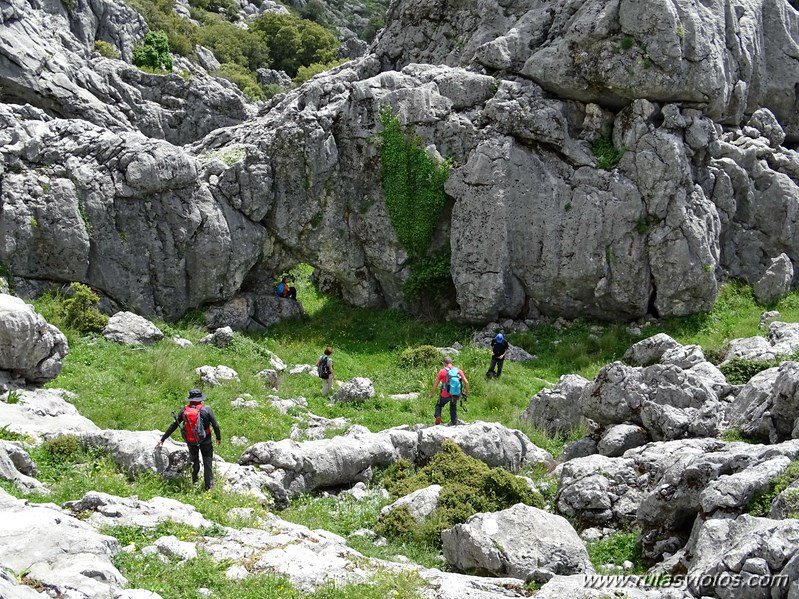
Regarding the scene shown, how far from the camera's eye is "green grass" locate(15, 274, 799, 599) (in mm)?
12359

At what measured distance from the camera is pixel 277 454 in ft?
49.6

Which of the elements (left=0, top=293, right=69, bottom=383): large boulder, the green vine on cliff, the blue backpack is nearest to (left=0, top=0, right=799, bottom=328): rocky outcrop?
Result: the green vine on cliff

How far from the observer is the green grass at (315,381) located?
12.4 metres

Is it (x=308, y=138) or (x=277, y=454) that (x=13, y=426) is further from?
(x=308, y=138)

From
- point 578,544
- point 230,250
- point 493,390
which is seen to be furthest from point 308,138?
point 578,544

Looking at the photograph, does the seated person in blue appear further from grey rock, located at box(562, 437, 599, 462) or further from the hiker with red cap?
the hiker with red cap

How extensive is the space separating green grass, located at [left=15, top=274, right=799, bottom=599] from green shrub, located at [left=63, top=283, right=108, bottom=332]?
33 centimetres

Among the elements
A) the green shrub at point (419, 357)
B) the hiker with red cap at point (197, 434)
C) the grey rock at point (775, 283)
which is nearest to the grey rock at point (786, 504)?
the hiker with red cap at point (197, 434)

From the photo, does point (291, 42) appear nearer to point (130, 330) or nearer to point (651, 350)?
point (130, 330)

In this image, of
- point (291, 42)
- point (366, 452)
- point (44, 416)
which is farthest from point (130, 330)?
point (291, 42)

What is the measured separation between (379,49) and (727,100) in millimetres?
16127

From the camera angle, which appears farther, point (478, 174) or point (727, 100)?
point (727, 100)

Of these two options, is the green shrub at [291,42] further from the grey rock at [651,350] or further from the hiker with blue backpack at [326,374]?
the grey rock at [651,350]

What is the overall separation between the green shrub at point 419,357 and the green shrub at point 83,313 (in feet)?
34.0
